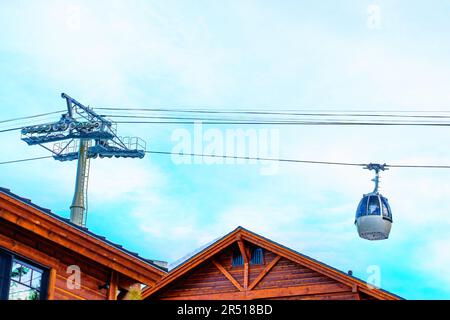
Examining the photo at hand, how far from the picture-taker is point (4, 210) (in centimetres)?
1478

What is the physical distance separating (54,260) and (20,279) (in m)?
0.83

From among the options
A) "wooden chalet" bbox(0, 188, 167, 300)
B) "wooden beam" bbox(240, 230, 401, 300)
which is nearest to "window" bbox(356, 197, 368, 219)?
"wooden beam" bbox(240, 230, 401, 300)

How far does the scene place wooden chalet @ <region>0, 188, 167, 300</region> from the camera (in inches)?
590

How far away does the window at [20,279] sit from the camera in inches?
583

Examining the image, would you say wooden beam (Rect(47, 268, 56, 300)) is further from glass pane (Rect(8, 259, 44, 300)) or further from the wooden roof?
the wooden roof

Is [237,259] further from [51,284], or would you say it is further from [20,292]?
[20,292]

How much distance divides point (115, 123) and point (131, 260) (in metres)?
47.5

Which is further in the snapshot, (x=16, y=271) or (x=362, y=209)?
(x=362, y=209)

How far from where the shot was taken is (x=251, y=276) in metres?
27.1

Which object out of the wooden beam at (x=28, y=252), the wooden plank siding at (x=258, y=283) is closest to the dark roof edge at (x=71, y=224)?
the wooden beam at (x=28, y=252)

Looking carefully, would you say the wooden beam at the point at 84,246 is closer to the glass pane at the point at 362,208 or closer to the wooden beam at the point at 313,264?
the wooden beam at the point at 313,264

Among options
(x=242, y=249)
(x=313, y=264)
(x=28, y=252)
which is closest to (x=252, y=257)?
(x=242, y=249)
